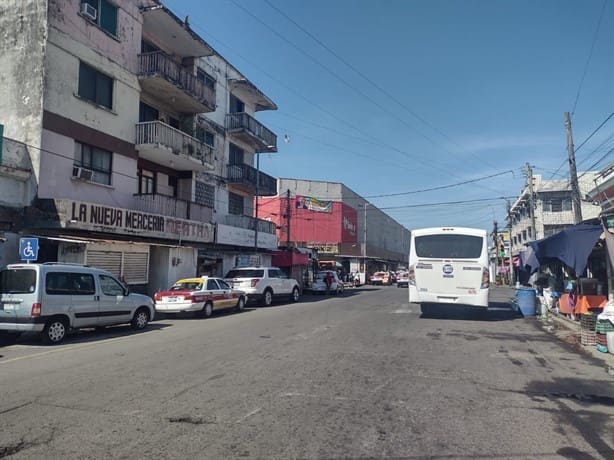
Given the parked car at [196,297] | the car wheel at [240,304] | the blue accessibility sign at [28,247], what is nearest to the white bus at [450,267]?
the parked car at [196,297]

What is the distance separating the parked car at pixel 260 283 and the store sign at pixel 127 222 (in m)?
2.97

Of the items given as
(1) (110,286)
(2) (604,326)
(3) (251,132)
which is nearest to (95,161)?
(1) (110,286)

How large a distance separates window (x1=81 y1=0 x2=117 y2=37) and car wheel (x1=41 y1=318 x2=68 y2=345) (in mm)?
13499

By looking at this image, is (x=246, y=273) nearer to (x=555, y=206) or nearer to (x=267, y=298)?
(x=267, y=298)

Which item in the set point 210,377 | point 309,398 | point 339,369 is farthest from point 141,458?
point 339,369

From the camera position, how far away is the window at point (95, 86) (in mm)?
19344

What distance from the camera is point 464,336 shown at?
41.7 ft

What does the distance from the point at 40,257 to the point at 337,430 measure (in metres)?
15.1

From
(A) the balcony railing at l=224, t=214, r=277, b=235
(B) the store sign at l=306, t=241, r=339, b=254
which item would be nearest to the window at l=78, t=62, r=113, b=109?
(A) the balcony railing at l=224, t=214, r=277, b=235

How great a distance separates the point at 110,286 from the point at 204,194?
15.4 metres

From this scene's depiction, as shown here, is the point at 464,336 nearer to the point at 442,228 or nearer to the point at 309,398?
the point at 442,228

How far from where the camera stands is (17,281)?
11789mm

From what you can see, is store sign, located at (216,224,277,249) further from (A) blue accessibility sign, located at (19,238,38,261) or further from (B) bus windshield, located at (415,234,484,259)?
(B) bus windshield, located at (415,234,484,259)

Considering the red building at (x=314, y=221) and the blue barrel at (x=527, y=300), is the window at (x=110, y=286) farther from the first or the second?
the red building at (x=314, y=221)
